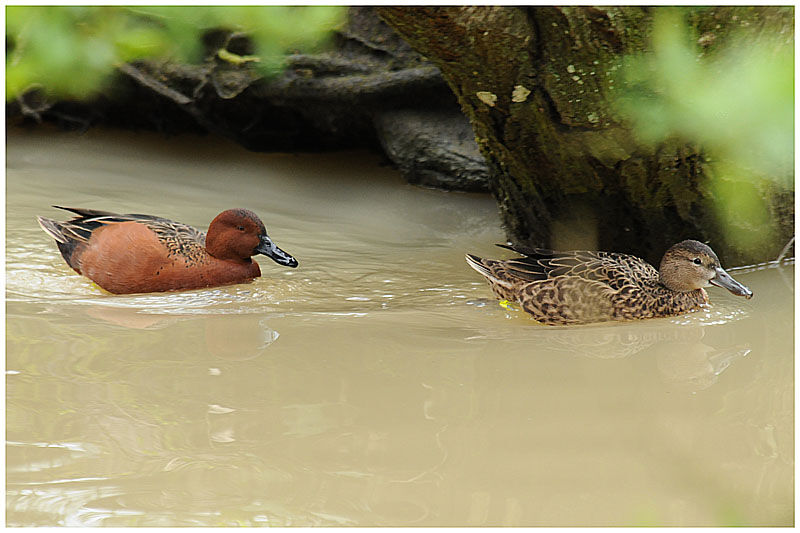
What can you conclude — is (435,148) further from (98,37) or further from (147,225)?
(98,37)

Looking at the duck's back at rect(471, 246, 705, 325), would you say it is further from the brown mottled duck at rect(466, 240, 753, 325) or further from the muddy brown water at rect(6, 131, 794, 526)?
the muddy brown water at rect(6, 131, 794, 526)

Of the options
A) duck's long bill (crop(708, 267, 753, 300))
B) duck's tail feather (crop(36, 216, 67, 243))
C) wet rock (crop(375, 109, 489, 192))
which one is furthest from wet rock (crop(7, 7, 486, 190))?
duck's long bill (crop(708, 267, 753, 300))

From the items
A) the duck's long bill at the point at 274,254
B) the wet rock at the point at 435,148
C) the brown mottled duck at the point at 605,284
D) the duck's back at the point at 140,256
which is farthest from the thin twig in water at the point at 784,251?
the duck's back at the point at 140,256

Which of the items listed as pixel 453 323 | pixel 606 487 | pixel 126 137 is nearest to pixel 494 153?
pixel 453 323

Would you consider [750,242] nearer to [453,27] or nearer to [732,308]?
[732,308]

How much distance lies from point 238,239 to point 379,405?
7.39ft

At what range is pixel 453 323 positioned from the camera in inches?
149

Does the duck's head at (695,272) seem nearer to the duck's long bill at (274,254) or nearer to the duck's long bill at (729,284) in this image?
the duck's long bill at (729,284)

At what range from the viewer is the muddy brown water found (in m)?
2.05

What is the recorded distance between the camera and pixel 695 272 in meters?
4.12

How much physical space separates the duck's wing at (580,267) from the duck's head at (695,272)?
105 mm

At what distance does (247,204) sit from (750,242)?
13.1 ft

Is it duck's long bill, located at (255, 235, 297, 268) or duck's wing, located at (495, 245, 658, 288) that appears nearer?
duck's wing, located at (495, 245, 658, 288)

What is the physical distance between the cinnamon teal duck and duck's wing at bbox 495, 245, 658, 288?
1.40 metres
